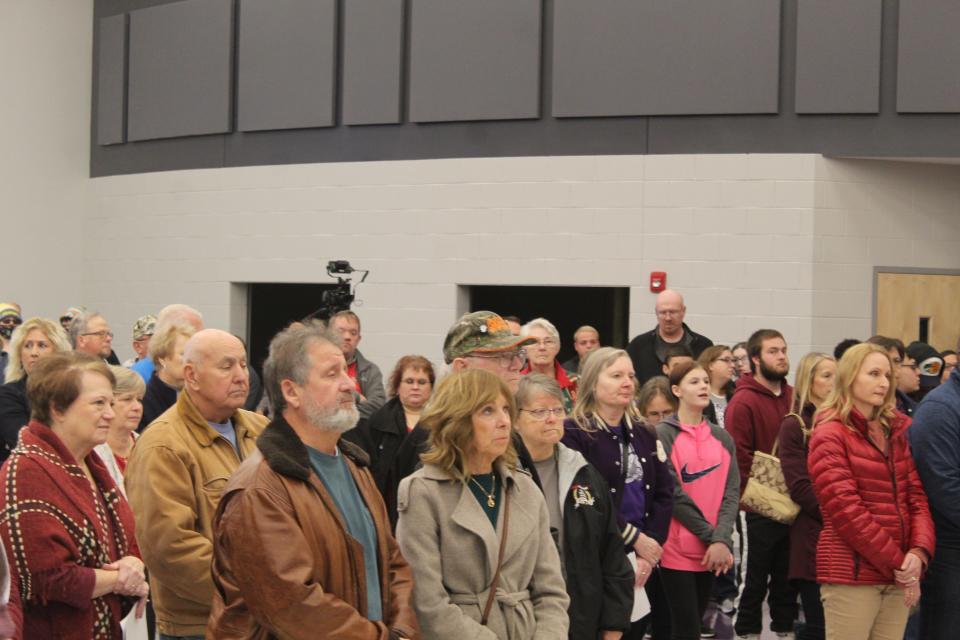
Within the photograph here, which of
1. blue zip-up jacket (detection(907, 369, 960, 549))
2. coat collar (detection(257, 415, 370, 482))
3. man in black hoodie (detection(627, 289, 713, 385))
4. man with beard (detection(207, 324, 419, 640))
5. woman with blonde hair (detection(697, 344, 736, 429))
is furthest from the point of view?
man in black hoodie (detection(627, 289, 713, 385))

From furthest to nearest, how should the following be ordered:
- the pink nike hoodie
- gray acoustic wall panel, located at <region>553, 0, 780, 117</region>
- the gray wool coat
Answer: gray acoustic wall panel, located at <region>553, 0, 780, 117</region>, the pink nike hoodie, the gray wool coat

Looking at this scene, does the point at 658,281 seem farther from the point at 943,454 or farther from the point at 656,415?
the point at 943,454

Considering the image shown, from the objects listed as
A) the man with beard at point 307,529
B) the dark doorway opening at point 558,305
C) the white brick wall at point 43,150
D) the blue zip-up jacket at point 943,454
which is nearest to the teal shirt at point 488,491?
the man with beard at point 307,529

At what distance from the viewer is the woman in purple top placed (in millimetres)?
5184

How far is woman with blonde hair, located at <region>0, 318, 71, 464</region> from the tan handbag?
363 centimetres

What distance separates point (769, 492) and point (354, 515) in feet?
12.2

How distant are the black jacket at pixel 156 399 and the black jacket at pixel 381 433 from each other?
80 cm

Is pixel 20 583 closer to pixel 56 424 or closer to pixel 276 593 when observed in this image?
pixel 56 424

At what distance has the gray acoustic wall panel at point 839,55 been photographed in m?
10.1

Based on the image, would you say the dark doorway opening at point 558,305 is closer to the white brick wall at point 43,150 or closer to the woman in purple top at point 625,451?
the white brick wall at point 43,150

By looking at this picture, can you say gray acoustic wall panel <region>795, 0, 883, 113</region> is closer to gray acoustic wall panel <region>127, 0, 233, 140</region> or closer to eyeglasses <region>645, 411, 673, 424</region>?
eyeglasses <region>645, 411, 673, 424</region>

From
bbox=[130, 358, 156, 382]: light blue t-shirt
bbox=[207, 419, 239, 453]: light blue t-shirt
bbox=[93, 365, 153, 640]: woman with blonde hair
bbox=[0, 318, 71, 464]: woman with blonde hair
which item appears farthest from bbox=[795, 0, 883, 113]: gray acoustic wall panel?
bbox=[207, 419, 239, 453]: light blue t-shirt

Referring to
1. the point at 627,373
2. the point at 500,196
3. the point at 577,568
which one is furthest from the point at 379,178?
the point at 577,568

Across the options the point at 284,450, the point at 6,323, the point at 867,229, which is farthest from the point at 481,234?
the point at 284,450
